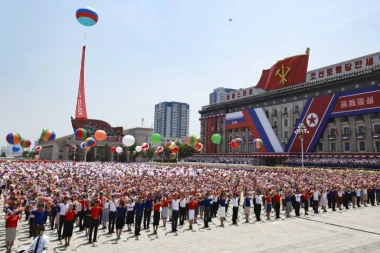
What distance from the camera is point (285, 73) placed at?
61750mm

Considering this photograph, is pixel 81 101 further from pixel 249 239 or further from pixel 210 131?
pixel 249 239

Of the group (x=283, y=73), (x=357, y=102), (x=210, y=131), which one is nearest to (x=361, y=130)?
(x=357, y=102)

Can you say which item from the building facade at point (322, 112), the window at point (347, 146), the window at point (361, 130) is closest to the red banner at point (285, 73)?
the building facade at point (322, 112)

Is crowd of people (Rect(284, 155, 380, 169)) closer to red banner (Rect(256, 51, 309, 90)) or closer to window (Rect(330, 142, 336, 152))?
window (Rect(330, 142, 336, 152))

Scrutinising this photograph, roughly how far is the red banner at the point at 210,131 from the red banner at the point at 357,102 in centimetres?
3427

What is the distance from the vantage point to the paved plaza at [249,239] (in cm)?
1016

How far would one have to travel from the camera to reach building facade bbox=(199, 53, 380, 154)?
4591 centimetres

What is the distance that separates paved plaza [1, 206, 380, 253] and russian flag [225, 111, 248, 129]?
180ft

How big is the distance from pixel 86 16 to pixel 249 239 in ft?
56.1

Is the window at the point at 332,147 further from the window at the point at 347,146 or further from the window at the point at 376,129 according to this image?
the window at the point at 376,129

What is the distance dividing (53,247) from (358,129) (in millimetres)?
50258

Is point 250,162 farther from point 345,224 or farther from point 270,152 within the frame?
point 345,224

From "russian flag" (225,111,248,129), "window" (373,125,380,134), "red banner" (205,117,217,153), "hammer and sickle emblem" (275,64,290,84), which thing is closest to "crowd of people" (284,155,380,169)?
"window" (373,125,380,134)

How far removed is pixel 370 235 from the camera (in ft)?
39.3
